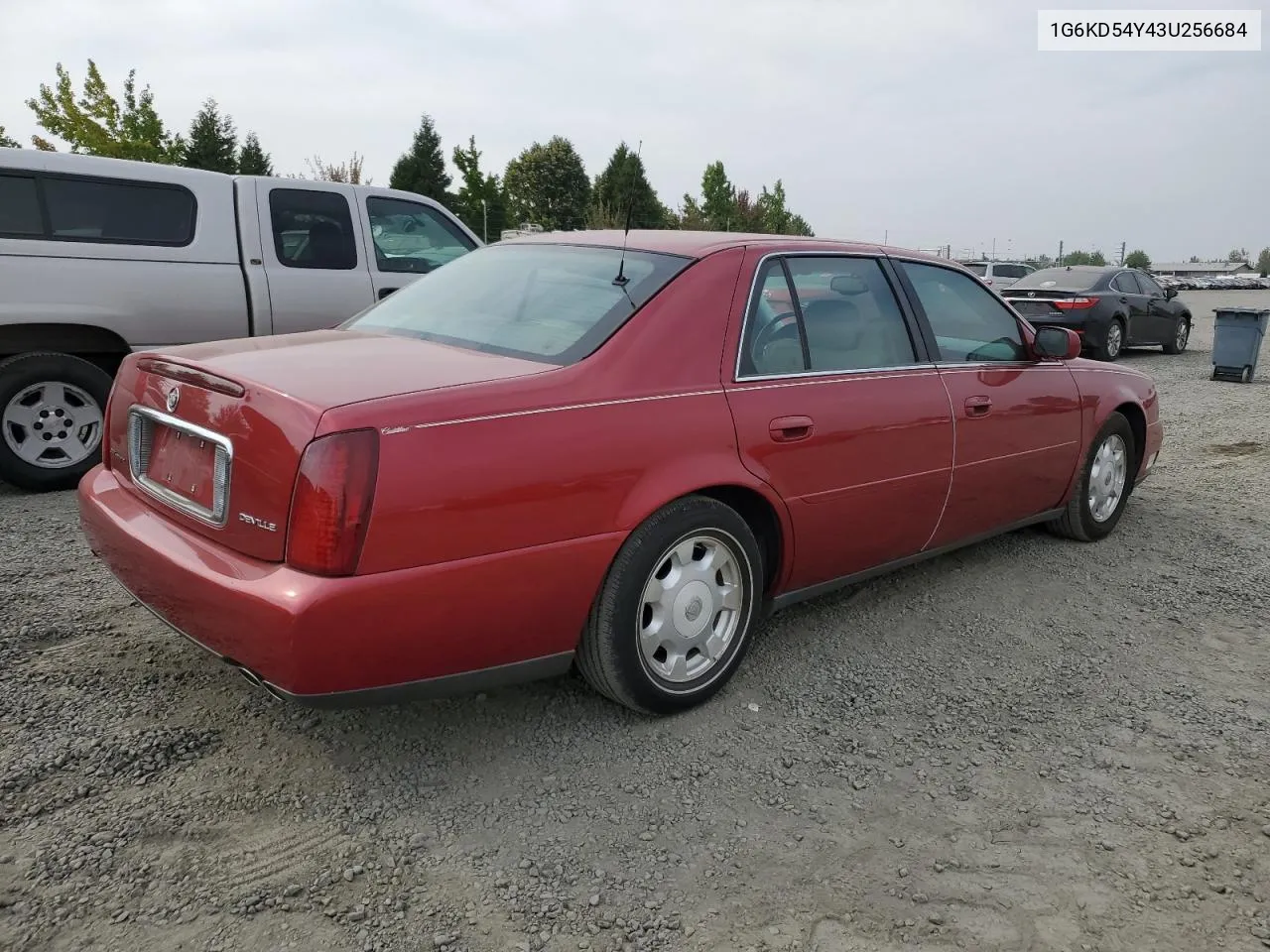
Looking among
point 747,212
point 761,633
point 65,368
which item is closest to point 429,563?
point 761,633

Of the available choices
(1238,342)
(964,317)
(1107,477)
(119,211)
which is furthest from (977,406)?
(1238,342)

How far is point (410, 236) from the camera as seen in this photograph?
707 centimetres

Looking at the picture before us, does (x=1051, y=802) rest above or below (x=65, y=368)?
below

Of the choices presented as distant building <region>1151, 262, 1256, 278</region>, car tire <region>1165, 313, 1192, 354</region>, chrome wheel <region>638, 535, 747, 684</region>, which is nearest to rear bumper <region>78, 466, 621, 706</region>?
chrome wheel <region>638, 535, 747, 684</region>

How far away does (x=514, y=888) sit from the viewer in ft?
7.39

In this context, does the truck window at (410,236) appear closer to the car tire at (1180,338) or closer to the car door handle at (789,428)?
the car door handle at (789,428)

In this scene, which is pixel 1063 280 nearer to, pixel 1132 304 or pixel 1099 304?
pixel 1099 304

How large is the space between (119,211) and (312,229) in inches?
47.3

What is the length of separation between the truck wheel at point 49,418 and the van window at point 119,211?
0.80 meters

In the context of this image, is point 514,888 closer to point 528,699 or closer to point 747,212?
point 528,699

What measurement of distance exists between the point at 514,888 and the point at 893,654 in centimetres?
189

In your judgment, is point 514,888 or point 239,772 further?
point 239,772

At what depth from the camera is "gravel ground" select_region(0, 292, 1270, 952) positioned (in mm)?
2156

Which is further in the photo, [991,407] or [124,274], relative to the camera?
[124,274]
